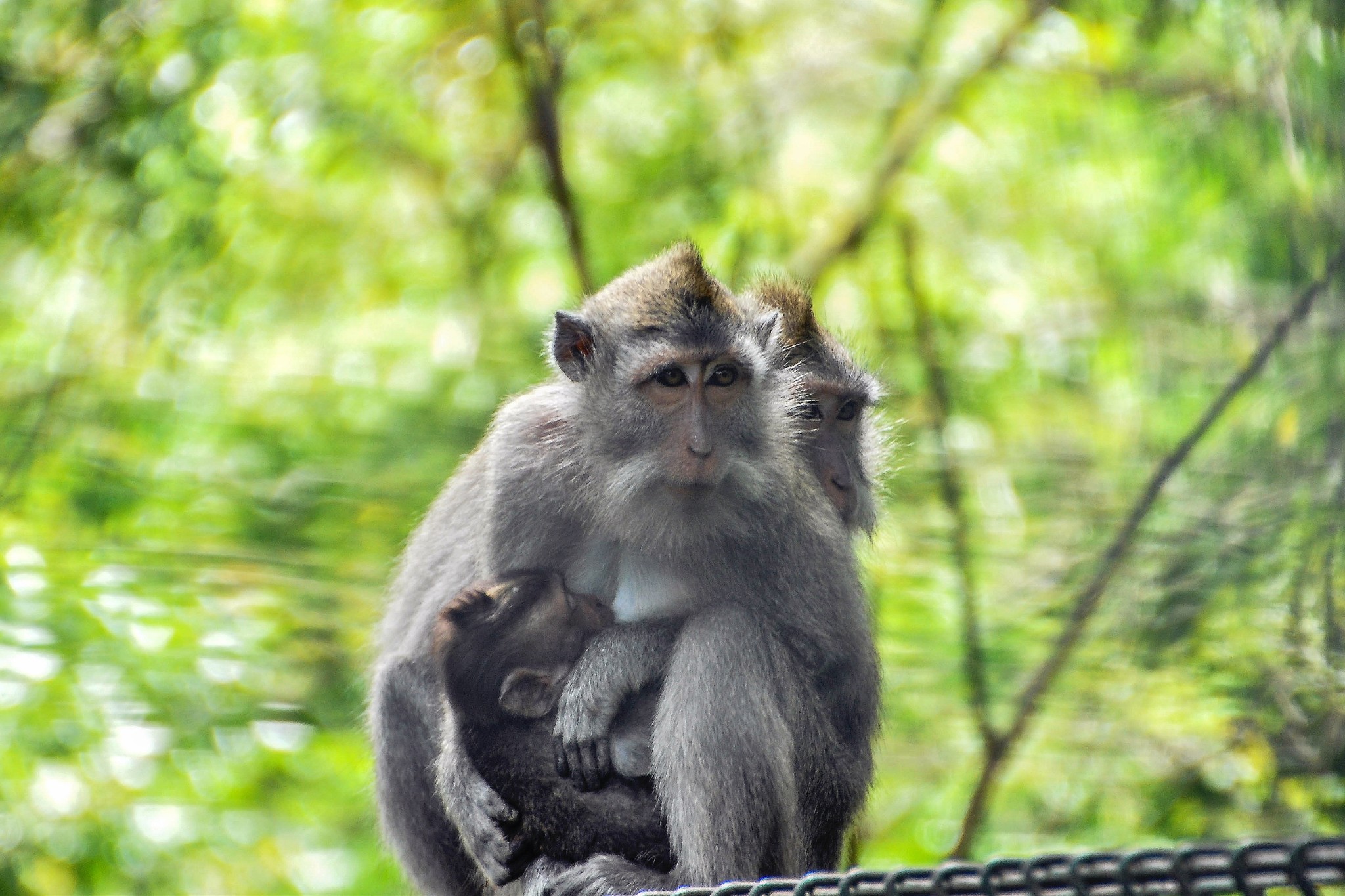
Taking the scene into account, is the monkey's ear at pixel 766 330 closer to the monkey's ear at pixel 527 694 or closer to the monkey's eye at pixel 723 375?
the monkey's eye at pixel 723 375

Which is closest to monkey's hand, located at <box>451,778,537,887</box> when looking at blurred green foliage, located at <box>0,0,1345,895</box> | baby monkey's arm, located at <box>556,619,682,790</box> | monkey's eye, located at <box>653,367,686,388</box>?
baby monkey's arm, located at <box>556,619,682,790</box>

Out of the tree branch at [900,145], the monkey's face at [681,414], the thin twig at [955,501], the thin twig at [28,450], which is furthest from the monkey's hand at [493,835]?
the tree branch at [900,145]

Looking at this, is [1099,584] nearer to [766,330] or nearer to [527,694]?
[766,330]

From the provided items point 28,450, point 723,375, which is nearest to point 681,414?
point 723,375

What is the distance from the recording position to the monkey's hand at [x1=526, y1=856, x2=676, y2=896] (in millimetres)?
3553

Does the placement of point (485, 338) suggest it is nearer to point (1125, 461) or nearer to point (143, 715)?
point (143, 715)

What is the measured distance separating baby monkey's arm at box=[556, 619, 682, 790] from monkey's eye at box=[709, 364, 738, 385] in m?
0.81

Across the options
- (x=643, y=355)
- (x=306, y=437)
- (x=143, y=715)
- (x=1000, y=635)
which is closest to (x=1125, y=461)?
(x=1000, y=635)

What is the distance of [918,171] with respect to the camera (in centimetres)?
812

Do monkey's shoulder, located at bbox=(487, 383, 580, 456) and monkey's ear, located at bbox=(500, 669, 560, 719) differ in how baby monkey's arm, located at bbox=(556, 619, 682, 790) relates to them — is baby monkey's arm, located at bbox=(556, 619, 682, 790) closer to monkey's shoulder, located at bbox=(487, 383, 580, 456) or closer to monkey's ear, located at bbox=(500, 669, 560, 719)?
monkey's ear, located at bbox=(500, 669, 560, 719)

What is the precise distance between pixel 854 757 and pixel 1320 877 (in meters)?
2.47

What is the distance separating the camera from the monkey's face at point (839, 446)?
14.7 ft

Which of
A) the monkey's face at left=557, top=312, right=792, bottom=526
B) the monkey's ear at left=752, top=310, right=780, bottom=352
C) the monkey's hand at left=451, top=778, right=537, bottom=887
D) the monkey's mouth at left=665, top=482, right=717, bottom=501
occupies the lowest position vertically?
the monkey's hand at left=451, top=778, right=537, bottom=887

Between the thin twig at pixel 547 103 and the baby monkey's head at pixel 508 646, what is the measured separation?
268 cm
